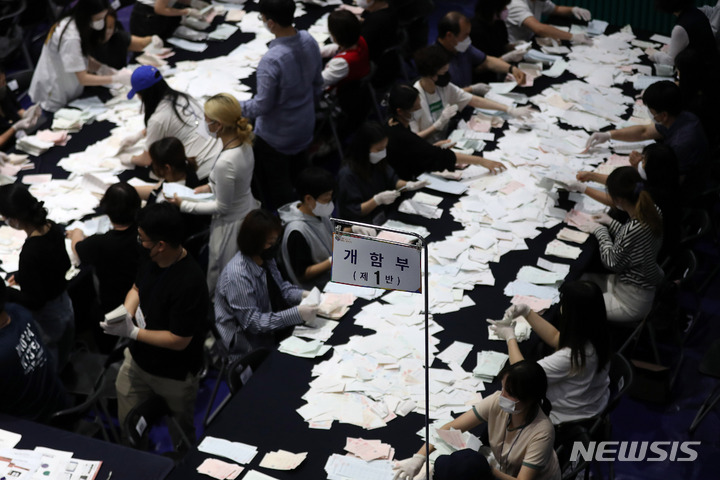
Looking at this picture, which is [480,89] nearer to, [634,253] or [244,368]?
[634,253]

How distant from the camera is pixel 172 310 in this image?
4.05 m

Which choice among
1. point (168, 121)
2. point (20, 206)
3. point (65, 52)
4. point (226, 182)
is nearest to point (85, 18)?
point (65, 52)

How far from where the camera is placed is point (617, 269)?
4.98 meters

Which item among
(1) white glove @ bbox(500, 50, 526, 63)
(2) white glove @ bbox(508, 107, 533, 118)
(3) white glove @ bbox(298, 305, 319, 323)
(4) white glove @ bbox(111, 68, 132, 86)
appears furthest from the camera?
(1) white glove @ bbox(500, 50, 526, 63)

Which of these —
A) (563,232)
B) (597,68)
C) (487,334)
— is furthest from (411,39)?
(487,334)

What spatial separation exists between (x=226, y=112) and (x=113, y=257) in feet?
3.55

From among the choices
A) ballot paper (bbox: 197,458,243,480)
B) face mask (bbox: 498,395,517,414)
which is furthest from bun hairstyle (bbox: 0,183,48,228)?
face mask (bbox: 498,395,517,414)

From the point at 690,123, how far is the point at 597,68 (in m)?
1.48

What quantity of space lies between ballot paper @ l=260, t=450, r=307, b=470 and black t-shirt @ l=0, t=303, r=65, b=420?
1.26 m

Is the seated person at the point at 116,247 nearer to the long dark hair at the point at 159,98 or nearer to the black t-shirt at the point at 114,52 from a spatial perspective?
the long dark hair at the point at 159,98

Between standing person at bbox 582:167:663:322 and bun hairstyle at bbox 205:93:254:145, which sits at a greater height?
bun hairstyle at bbox 205:93:254:145

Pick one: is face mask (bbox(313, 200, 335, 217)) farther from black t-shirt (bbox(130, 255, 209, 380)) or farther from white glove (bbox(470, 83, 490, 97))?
white glove (bbox(470, 83, 490, 97))

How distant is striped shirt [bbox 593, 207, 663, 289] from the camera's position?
4.87 meters

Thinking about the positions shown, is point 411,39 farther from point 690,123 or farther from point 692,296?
point 692,296
